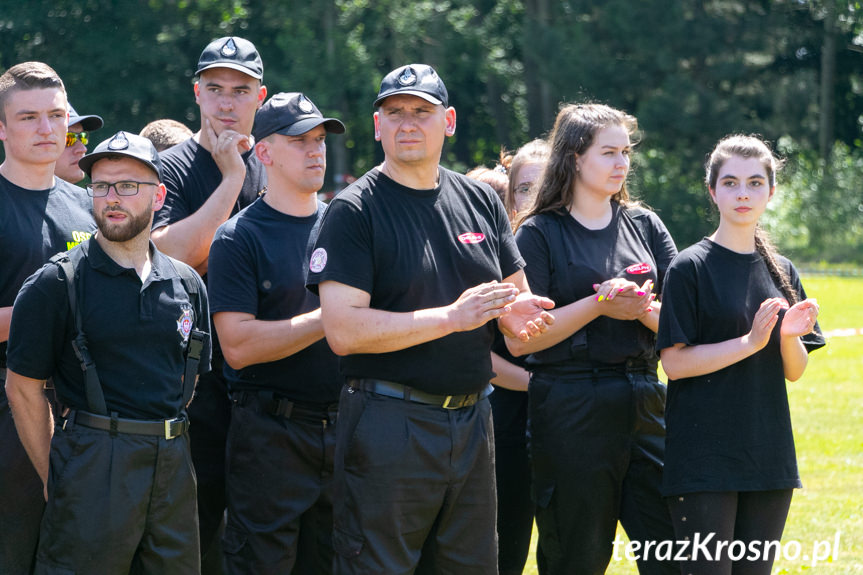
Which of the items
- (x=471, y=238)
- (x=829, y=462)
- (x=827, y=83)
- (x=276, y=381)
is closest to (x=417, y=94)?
(x=471, y=238)

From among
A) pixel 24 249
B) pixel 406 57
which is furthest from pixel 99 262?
pixel 406 57

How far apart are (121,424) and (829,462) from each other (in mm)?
6860

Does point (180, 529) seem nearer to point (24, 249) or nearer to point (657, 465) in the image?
point (24, 249)

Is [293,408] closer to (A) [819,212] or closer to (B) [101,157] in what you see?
(B) [101,157]

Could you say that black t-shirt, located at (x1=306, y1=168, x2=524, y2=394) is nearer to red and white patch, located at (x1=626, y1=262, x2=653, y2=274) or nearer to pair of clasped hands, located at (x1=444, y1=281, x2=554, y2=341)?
pair of clasped hands, located at (x1=444, y1=281, x2=554, y2=341)

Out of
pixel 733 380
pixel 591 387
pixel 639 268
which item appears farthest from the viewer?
pixel 639 268

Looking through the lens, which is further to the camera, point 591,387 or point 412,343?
point 591,387

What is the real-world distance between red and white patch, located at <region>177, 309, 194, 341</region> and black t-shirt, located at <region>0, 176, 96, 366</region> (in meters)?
0.79

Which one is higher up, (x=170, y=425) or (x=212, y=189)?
(x=212, y=189)

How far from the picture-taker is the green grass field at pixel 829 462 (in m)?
6.34

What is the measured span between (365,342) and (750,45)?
32.9 m

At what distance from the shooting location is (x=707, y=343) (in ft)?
14.7

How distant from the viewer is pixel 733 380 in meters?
4.45

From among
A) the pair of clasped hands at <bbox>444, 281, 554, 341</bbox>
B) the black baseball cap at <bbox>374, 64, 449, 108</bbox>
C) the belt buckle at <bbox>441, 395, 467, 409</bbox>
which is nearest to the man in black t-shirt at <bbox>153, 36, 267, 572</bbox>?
the black baseball cap at <bbox>374, 64, 449, 108</bbox>
